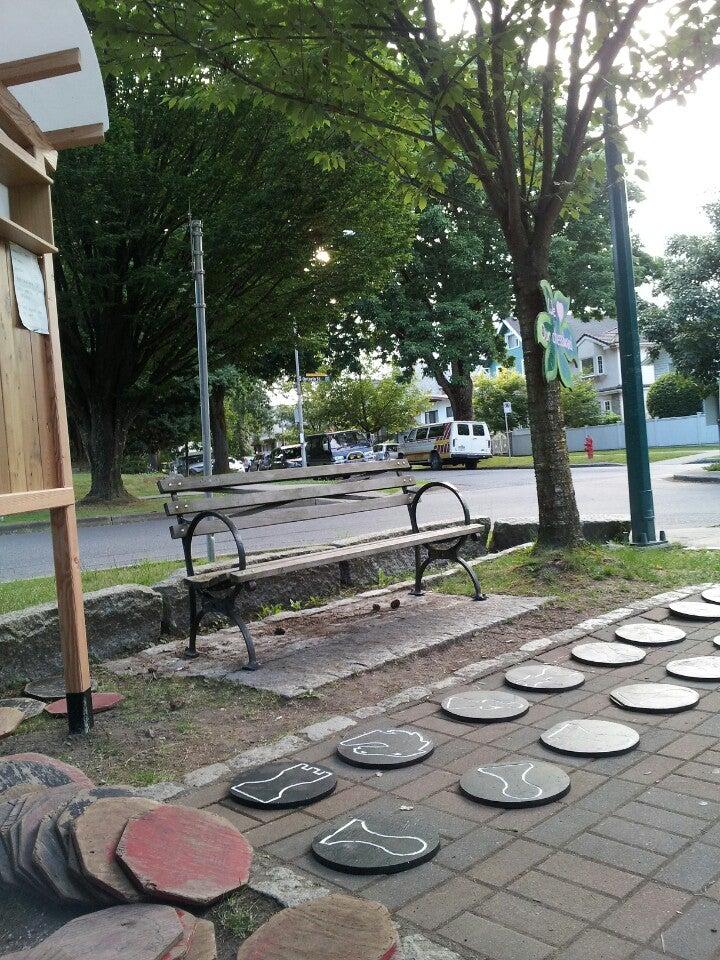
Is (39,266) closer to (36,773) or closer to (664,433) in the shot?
(36,773)

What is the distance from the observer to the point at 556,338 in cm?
691

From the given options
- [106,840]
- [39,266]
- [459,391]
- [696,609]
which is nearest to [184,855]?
[106,840]

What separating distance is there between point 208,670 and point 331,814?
1.99 meters

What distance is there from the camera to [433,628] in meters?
5.45

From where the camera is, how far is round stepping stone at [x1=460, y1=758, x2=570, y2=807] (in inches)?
115

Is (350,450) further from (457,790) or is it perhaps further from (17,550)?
(457,790)

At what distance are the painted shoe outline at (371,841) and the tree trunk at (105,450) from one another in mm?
17428

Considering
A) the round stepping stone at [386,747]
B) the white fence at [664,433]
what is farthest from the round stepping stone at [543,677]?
the white fence at [664,433]

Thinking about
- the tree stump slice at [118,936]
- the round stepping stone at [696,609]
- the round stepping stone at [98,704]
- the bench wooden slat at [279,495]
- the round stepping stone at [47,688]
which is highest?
the bench wooden slat at [279,495]

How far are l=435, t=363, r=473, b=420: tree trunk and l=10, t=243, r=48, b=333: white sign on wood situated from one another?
32.9 m

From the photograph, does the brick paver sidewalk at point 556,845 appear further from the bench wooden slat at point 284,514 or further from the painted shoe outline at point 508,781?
the bench wooden slat at point 284,514

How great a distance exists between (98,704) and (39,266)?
222cm

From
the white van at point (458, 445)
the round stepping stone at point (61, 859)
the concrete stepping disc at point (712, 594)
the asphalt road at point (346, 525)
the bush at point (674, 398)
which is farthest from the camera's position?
the bush at point (674, 398)

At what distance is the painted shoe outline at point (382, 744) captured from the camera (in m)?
3.44
